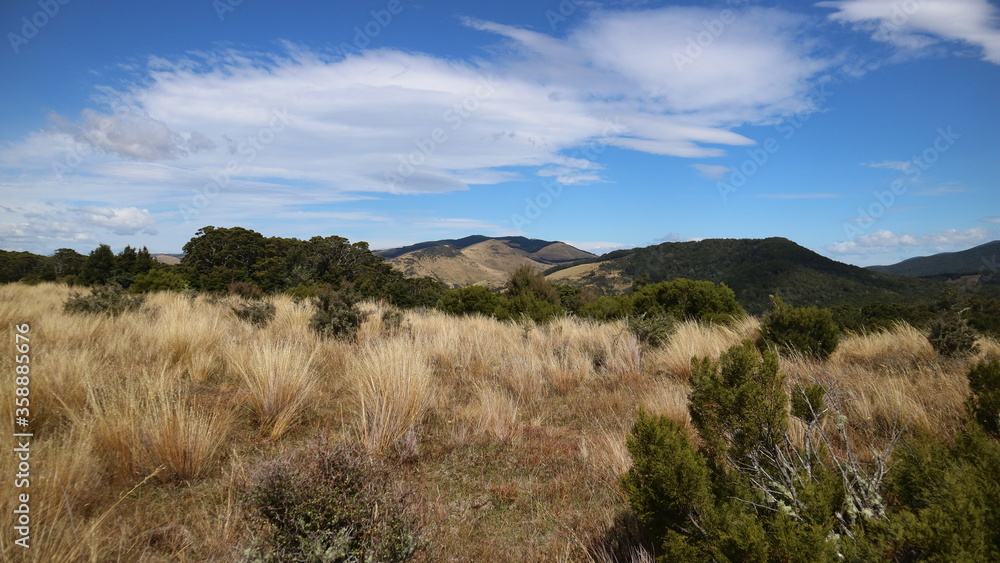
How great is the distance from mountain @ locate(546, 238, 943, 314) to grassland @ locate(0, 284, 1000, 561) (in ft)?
142

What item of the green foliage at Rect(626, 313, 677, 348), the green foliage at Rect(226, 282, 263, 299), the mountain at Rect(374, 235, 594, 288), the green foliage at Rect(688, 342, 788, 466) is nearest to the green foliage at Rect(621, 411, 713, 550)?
the green foliage at Rect(688, 342, 788, 466)

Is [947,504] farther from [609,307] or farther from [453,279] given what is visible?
[453,279]

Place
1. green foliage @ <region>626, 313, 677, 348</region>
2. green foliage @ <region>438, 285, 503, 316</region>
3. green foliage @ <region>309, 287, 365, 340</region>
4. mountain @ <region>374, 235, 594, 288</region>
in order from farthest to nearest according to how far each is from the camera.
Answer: mountain @ <region>374, 235, 594, 288</region> < green foliage @ <region>438, 285, 503, 316</region> < green foliage @ <region>626, 313, 677, 348</region> < green foliage @ <region>309, 287, 365, 340</region>

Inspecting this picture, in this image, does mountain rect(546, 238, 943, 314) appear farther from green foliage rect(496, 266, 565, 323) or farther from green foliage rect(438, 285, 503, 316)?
green foliage rect(438, 285, 503, 316)

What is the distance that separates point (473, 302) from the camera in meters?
14.0

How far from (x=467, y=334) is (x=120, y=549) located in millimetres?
6762

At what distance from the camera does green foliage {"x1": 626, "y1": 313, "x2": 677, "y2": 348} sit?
8.46 metres

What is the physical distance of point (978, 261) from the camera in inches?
5256

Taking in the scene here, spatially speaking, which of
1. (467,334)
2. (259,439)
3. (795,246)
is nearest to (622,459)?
(259,439)

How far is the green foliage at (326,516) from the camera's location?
6.80ft

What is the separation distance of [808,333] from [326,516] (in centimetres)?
774

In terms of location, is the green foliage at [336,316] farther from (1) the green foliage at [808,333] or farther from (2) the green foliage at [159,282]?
(2) the green foliage at [159,282]

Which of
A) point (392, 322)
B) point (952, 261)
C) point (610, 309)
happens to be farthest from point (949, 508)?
point (952, 261)

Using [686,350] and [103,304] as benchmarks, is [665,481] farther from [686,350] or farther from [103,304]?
[103,304]
